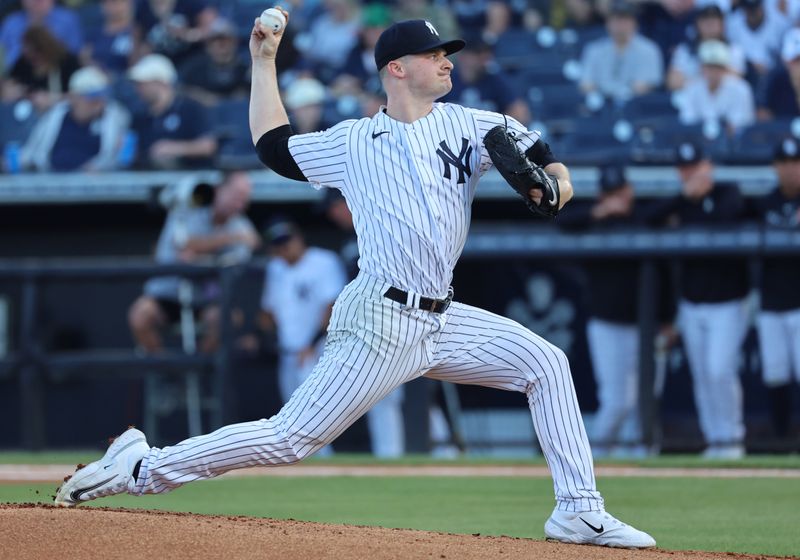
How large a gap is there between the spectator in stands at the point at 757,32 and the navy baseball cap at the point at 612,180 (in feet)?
7.74

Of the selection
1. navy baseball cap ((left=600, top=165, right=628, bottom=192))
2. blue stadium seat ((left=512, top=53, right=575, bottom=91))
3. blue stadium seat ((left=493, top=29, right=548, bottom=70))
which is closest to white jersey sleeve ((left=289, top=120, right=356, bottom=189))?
navy baseball cap ((left=600, top=165, right=628, bottom=192))

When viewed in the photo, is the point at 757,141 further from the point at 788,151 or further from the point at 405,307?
the point at 405,307

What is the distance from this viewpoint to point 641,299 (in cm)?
957

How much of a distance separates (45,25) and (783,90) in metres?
6.88

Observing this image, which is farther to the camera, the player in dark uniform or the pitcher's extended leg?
the player in dark uniform

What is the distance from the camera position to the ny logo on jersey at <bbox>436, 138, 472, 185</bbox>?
4480 millimetres

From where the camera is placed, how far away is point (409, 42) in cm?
452

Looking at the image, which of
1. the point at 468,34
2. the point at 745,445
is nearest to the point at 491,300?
the point at 745,445

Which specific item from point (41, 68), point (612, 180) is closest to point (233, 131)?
point (41, 68)

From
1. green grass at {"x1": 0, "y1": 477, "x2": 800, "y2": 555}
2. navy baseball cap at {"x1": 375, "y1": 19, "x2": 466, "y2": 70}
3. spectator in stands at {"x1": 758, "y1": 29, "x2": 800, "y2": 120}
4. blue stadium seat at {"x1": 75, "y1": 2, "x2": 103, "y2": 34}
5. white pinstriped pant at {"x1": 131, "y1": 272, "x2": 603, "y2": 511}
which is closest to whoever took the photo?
white pinstriped pant at {"x1": 131, "y1": 272, "x2": 603, "y2": 511}

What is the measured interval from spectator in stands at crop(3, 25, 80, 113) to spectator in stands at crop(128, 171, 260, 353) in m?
3.22

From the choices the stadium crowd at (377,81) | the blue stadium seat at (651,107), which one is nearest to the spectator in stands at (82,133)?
the stadium crowd at (377,81)

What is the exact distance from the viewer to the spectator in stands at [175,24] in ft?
42.6

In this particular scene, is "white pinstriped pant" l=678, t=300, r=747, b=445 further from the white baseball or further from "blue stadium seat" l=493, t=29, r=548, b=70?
the white baseball
